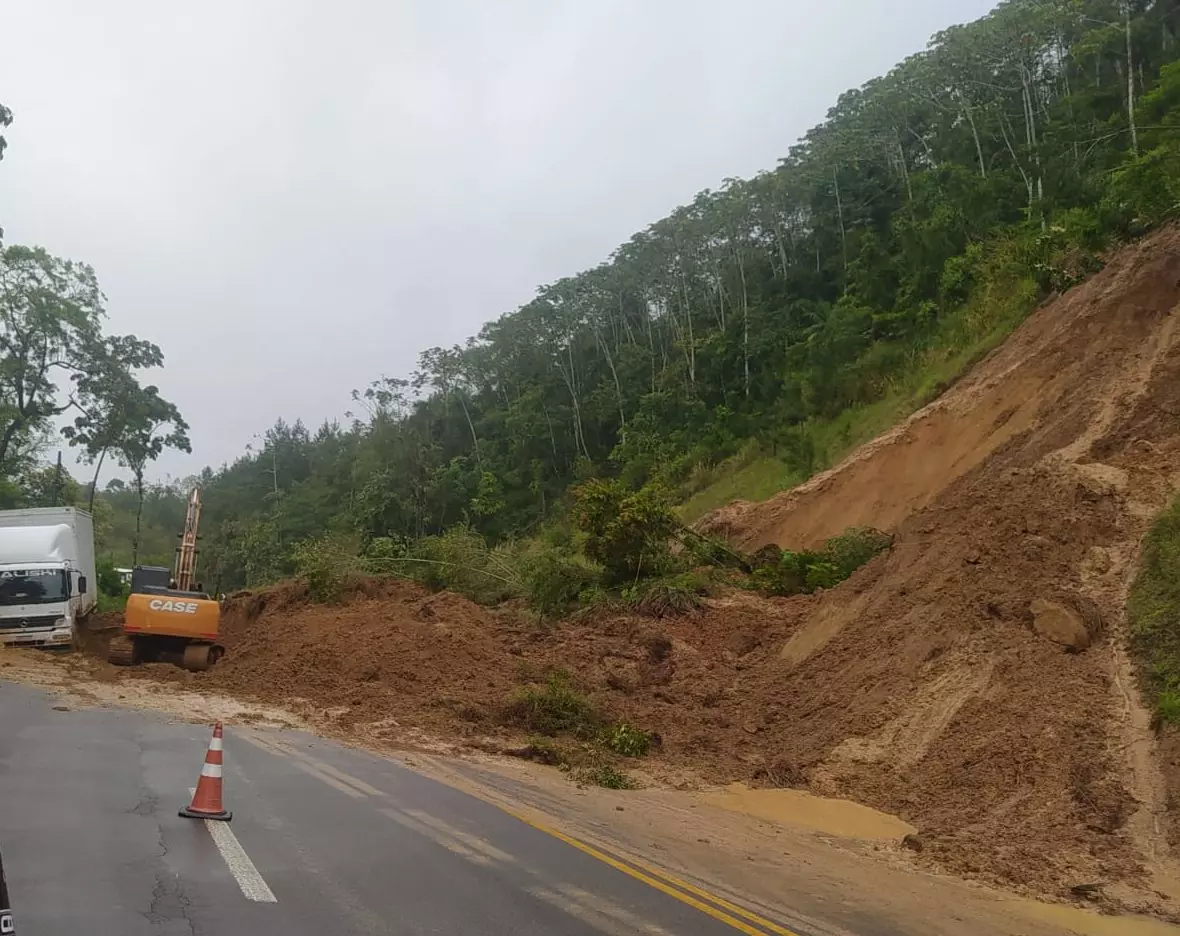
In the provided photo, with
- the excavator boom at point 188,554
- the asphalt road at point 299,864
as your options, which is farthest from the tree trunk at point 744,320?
the asphalt road at point 299,864

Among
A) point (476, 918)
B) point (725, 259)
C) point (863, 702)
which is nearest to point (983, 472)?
point (863, 702)

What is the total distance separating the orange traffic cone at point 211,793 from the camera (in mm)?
7320

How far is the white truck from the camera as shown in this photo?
2108 cm

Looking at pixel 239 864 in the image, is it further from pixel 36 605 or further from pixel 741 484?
pixel 741 484

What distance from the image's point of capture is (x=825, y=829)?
9422 mm

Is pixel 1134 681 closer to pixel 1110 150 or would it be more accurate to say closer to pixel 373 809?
pixel 373 809

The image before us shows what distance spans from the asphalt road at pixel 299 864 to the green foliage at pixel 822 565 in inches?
476

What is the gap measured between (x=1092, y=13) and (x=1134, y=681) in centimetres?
3648

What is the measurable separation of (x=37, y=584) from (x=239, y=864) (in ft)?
59.8

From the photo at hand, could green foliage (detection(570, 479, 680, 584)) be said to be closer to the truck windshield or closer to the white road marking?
the truck windshield

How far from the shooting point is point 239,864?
20.5 feet

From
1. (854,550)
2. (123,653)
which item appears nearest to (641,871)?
(854,550)

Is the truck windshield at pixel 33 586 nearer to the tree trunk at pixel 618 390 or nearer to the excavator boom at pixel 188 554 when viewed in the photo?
the excavator boom at pixel 188 554

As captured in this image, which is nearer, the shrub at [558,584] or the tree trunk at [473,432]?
the shrub at [558,584]
